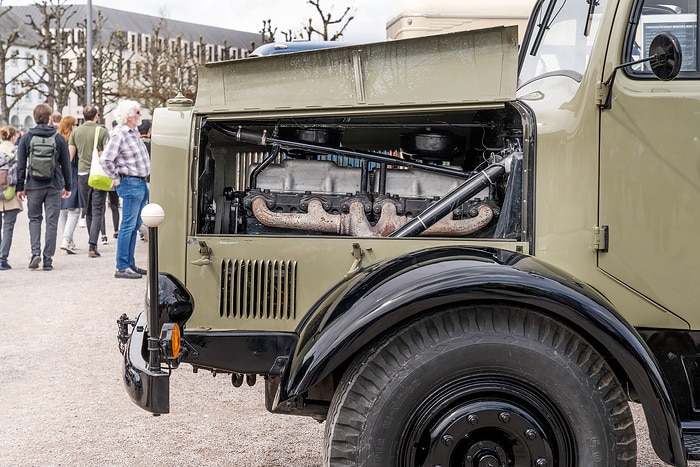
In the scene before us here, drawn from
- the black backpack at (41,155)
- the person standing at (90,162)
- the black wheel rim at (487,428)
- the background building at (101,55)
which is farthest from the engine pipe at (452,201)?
the background building at (101,55)

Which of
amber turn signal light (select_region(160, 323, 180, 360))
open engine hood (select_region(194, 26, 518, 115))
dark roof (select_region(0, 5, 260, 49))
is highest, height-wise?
dark roof (select_region(0, 5, 260, 49))

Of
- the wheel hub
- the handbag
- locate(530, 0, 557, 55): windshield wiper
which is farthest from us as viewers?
the handbag

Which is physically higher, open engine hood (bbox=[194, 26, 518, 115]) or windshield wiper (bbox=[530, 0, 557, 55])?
windshield wiper (bbox=[530, 0, 557, 55])

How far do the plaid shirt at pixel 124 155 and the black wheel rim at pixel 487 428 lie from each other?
642cm

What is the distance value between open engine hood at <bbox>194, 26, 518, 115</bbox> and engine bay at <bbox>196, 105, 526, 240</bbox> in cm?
11

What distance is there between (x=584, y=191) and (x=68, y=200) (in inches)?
371

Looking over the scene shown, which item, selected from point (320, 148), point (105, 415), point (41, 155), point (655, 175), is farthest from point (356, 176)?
point (41, 155)

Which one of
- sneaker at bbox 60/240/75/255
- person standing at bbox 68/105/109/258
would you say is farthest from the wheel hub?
sneaker at bbox 60/240/75/255

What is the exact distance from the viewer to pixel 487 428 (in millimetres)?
3053

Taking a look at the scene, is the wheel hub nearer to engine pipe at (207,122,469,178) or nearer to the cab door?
the cab door

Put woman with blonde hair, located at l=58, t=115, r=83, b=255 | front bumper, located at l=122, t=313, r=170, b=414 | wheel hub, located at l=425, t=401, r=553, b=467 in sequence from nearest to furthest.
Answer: wheel hub, located at l=425, t=401, r=553, b=467
front bumper, located at l=122, t=313, r=170, b=414
woman with blonde hair, located at l=58, t=115, r=83, b=255

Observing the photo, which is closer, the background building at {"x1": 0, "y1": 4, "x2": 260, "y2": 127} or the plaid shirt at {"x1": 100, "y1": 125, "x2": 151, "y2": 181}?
the plaid shirt at {"x1": 100, "y1": 125, "x2": 151, "y2": 181}

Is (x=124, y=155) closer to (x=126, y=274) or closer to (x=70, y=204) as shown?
(x=126, y=274)

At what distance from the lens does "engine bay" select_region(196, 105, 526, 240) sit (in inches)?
158
